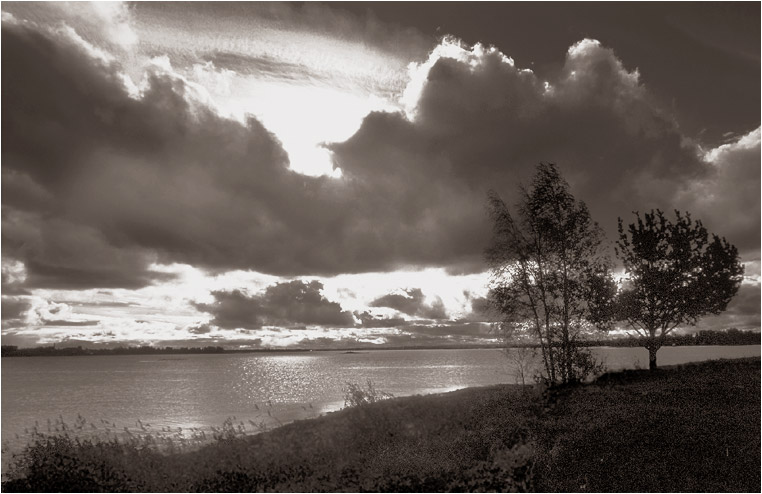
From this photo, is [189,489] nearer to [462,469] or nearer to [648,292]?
[462,469]

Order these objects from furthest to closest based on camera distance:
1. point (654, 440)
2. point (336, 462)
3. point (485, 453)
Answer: point (336, 462) < point (485, 453) < point (654, 440)

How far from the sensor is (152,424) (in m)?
45.5

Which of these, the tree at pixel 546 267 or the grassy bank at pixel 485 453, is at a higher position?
the tree at pixel 546 267

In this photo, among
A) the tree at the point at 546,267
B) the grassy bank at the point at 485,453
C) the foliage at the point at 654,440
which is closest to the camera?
the foliage at the point at 654,440

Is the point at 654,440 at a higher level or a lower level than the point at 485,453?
higher

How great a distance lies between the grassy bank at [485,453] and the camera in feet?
48.1

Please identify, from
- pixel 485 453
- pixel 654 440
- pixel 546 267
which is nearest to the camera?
pixel 654 440

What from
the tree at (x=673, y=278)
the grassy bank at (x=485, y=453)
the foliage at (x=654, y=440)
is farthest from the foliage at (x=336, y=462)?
the tree at (x=673, y=278)

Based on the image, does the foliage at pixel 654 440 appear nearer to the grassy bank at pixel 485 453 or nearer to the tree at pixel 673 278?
the grassy bank at pixel 485 453

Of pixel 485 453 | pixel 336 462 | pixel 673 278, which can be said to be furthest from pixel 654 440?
pixel 673 278

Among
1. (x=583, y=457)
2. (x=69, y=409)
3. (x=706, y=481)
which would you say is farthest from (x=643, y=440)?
(x=69, y=409)

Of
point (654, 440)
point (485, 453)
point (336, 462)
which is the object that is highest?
point (654, 440)

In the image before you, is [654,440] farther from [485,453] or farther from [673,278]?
[673,278]

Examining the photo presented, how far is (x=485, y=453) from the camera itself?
58.9 feet
